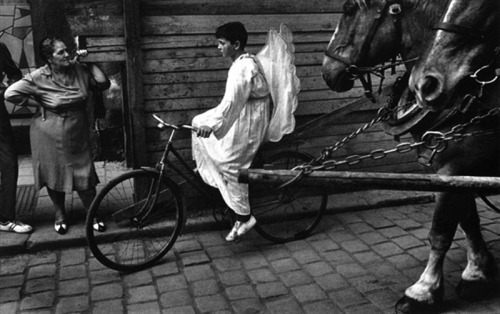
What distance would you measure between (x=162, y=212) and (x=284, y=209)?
1.40m

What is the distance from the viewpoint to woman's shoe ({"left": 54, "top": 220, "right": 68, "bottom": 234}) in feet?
18.0

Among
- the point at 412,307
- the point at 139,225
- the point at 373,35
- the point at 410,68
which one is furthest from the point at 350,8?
the point at 139,225

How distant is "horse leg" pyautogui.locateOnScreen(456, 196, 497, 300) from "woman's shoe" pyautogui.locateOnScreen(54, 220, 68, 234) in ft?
12.3

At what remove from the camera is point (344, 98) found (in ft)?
21.1

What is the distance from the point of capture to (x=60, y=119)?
536 cm

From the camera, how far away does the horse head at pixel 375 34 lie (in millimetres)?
3797

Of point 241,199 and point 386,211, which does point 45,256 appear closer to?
point 241,199

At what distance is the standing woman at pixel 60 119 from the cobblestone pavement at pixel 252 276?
27.1 inches

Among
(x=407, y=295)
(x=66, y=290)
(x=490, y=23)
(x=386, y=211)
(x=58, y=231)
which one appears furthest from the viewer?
(x=386, y=211)

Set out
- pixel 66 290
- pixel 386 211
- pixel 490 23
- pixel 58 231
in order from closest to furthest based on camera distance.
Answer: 1. pixel 490 23
2. pixel 66 290
3. pixel 58 231
4. pixel 386 211

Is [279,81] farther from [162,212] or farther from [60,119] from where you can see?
[60,119]

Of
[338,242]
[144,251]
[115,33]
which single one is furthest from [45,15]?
[338,242]

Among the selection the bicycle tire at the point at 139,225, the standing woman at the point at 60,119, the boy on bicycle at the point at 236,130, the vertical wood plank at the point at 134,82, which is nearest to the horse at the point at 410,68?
the boy on bicycle at the point at 236,130

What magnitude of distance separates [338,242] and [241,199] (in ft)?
3.64
